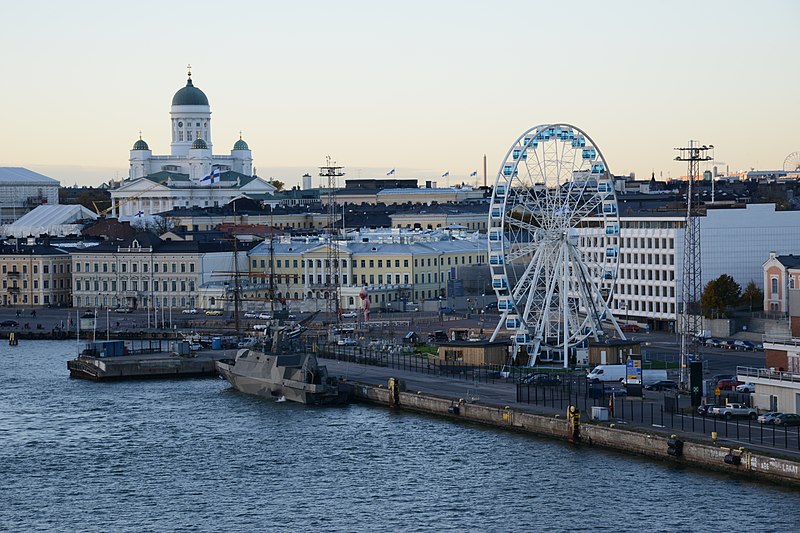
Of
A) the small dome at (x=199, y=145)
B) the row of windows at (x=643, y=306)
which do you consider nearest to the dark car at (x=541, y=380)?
the row of windows at (x=643, y=306)

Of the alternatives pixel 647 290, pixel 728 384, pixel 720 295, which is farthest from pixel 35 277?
pixel 728 384

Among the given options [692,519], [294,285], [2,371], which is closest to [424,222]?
[294,285]

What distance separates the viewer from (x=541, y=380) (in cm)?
4891

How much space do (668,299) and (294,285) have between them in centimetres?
2519

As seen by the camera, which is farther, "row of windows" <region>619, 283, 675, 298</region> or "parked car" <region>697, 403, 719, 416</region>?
"row of windows" <region>619, 283, 675, 298</region>

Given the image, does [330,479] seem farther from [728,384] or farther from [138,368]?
[138,368]

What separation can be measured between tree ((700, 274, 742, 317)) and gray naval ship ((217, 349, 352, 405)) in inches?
694

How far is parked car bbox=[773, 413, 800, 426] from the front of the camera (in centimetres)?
3862

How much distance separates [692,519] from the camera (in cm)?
3319

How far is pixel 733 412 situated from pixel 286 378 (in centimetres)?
1606

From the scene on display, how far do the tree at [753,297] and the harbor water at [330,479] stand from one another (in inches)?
832

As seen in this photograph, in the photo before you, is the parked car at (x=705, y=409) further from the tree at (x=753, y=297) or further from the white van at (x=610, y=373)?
the tree at (x=753, y=297)

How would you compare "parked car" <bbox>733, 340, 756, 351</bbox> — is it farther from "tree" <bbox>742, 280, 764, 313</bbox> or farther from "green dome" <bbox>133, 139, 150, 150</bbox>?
"green dome" <bbox>133, 139, 150, 150</bbox>

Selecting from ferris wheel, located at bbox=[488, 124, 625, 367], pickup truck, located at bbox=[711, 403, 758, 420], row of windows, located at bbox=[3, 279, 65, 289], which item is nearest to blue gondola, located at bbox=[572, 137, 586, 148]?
ferris wheel, located at bbox=[488, 124, 625, 367]
